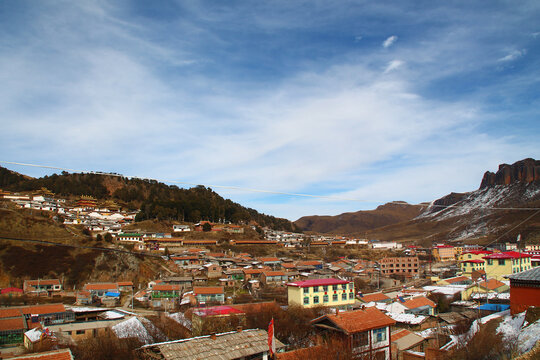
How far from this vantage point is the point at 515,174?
4919 inches

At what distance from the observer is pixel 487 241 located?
70.1 meters

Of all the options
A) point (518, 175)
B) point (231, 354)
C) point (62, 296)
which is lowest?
point (62, 296)

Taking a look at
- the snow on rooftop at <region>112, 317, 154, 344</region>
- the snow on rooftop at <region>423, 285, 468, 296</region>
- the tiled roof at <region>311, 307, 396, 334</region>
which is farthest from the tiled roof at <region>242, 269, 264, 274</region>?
the tiled roof at <region>311, 307, 396, 334</region>

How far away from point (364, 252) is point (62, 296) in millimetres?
42665

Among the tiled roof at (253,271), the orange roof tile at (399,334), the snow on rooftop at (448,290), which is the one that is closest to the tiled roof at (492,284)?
the snow on rooftop at (448,290)

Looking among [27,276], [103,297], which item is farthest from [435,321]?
[27,276]

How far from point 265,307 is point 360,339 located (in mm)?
7028

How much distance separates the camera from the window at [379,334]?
1180 centimetres

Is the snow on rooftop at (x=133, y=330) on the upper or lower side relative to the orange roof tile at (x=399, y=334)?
upper

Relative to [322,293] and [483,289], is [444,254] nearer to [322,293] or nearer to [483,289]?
[483,289]

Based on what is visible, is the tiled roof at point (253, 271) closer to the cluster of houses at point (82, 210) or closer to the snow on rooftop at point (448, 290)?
the snow on rooftop at point (448, 290)

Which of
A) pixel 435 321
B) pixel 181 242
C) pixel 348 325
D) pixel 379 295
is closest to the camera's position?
pixel 348 325

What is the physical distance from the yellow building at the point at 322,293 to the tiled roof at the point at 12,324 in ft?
46.1

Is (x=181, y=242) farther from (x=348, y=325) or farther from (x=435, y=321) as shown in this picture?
(x=348, y=325)
